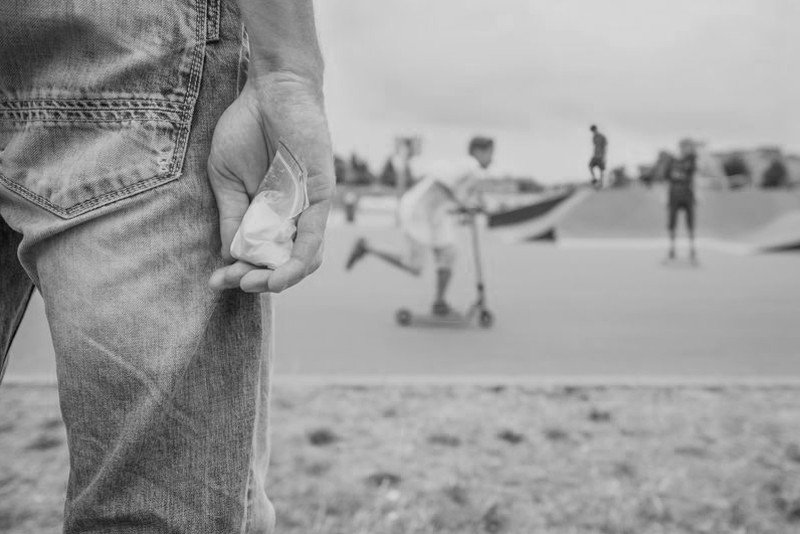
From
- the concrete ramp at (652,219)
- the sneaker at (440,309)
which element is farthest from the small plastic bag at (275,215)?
the concrete ramp at (652,219)

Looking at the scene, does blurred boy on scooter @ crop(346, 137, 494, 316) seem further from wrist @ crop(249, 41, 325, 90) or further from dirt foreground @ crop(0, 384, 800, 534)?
wrist @ crop(249, 41, 325, 90)

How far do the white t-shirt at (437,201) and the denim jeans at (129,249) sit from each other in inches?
176

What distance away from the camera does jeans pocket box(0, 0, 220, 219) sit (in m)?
1.15

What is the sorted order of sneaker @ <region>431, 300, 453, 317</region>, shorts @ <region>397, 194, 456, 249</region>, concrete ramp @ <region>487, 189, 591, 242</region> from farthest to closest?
concrete ramp @ <region>487, 189, 591, 242</region> → sneaker @ <region>431, 300, 453, 317</region> → shorts @ <region>397, 194, 456, 249</region>

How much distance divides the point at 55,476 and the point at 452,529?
4.96ft

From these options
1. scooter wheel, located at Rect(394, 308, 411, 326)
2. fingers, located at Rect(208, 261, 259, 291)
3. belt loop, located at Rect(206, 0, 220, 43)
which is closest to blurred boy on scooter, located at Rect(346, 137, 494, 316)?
scooter wheel, located at Rect(394, 308, 411, 326)

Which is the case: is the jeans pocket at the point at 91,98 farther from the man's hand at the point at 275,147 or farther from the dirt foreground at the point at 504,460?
the dirt foreground at the point at 504,460

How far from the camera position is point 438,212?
234 inches

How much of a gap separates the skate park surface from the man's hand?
3086 mm

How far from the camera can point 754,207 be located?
15906 millimetres

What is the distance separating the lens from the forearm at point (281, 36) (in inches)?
45.9

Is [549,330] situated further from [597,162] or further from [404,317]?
[597,162]

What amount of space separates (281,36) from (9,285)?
616 mm

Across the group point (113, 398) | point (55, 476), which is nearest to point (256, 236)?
point (113, 398)
